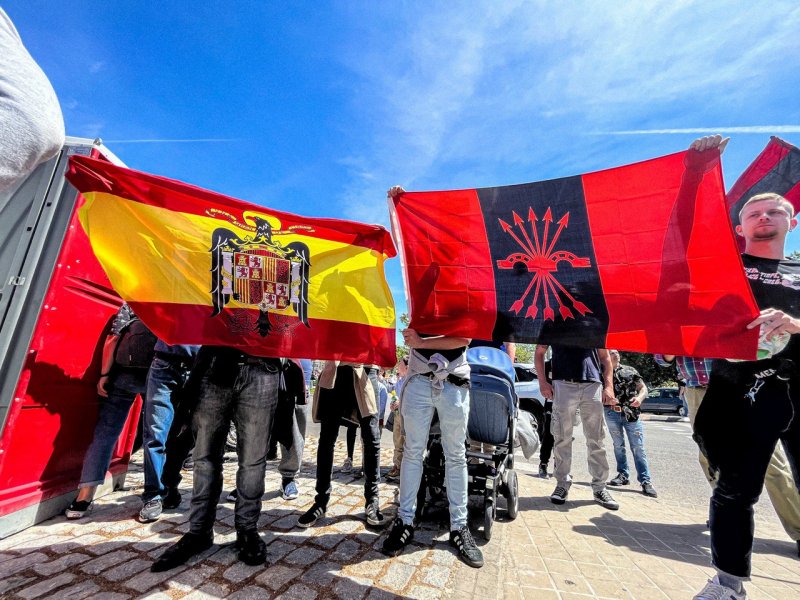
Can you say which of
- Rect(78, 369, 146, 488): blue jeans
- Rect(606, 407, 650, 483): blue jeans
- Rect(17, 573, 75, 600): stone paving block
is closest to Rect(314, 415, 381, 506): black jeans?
Rect(17, 573, 75, 600): stone paving block

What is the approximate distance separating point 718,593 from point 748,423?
3.14 feet

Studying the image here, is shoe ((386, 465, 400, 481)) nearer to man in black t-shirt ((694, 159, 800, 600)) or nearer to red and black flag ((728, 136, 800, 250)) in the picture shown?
man in black t-shirt ((694, 159, 800, 600))

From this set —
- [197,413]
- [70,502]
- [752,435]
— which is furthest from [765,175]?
[70,502]

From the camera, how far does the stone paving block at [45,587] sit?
6.58ft

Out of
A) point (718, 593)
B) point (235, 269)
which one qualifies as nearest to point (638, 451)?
point (718, 593)

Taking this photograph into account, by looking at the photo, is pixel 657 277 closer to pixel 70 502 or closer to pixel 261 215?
pixel 261 215

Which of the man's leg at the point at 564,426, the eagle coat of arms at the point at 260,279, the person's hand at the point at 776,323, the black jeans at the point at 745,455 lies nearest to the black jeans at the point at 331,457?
the eagle coat of arms at the point at 260,279

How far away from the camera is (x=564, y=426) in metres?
4.58

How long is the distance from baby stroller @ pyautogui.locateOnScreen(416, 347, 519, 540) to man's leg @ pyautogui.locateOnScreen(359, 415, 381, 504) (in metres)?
0.44

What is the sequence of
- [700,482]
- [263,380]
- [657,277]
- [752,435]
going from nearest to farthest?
[752,435], [657,277], [263,380], [700,482]

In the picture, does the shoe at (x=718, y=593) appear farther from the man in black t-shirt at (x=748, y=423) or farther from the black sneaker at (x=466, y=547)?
the black sneaker at (x=466, y=547)

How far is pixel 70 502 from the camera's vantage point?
129 inches

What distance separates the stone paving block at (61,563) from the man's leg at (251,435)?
99cm

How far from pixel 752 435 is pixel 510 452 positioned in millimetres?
1933
